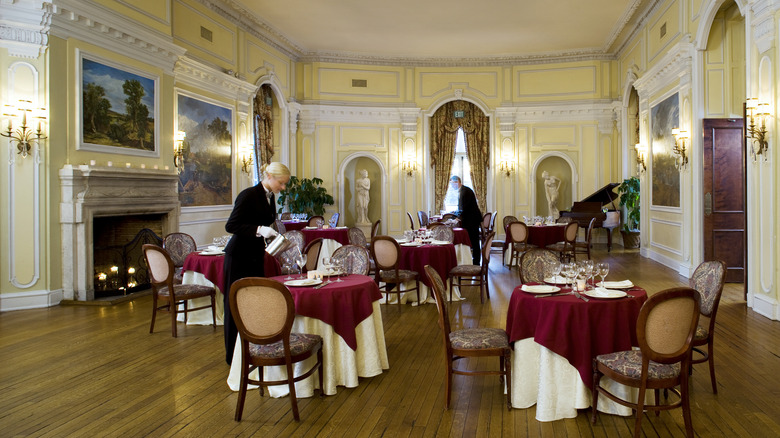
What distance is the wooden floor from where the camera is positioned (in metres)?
3.12

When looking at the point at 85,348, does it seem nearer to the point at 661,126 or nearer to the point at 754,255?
the point at 754,255

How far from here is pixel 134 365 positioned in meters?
4.34

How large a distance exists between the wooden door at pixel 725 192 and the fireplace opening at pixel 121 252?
325 inches

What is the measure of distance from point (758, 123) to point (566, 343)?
4.37 m

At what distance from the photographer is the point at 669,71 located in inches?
357

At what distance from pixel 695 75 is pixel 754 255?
10.8 feet

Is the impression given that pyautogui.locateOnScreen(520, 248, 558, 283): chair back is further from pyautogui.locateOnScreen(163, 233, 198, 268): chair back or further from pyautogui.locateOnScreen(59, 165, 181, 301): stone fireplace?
pyautogui.locateOnScreen(59, 165, 181, 301): stone fireplace

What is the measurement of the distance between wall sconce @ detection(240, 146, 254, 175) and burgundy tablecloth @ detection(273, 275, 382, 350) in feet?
25.0

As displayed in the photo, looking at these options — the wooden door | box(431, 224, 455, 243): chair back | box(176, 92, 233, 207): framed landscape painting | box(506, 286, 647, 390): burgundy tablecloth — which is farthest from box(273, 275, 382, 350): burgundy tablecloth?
the wooden door

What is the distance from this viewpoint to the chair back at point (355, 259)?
446cm

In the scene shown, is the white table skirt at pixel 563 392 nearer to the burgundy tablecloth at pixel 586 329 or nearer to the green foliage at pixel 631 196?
the burgundy tablecloth at pixel 586 329

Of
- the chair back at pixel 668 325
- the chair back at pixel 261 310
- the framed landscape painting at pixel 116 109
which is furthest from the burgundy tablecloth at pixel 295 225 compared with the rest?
the chair back at pixel 668 325

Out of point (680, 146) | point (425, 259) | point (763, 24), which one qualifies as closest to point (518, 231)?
point (680, 146)

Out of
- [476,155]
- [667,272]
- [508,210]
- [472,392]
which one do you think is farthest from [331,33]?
[472,392]
